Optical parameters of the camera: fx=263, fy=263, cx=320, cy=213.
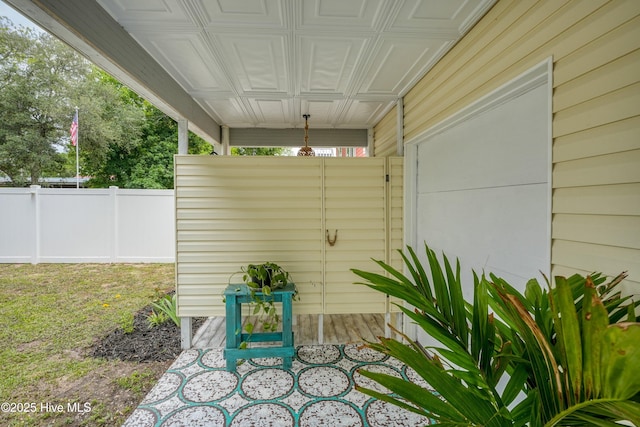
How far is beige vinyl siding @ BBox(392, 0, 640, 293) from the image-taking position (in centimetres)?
98

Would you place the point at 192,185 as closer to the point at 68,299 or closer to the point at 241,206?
the point at 241,206

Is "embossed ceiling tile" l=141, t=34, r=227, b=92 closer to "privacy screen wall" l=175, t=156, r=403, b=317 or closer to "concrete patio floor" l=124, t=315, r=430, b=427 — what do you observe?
"privacy screen wall" l=175, t=156, r=403, b=317

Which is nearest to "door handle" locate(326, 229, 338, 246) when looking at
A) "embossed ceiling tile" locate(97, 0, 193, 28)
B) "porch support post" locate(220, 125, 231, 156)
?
"embossed ceiling tile" locate(97, 0, 193, 28)

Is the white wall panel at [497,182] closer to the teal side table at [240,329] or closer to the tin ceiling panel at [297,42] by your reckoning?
the tin ceiling panel at [297,42]

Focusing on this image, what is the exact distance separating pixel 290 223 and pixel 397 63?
1845 millimetres

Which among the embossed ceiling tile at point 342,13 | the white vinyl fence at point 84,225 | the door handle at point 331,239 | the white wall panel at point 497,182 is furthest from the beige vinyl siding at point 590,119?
the white vinyl fence at point 84,225

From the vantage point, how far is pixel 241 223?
9.24 feet

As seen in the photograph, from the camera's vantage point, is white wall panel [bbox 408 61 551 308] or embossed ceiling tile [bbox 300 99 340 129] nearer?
white wall panel [bbox 408 61 551 308]

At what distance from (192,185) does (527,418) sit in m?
2.93

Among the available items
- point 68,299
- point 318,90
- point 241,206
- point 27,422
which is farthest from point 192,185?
point 68,299

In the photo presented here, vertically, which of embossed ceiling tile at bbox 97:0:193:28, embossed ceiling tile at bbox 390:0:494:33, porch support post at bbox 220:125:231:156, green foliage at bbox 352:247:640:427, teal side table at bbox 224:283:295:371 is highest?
embossed ceiling tile at bbox 390:0:494:33

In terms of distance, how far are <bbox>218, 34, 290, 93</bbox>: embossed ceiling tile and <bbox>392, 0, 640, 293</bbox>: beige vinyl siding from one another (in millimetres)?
A: 1617

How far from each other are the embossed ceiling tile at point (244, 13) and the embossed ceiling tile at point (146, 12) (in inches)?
6.3

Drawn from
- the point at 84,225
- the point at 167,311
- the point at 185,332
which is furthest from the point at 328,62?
the point at 84,225
